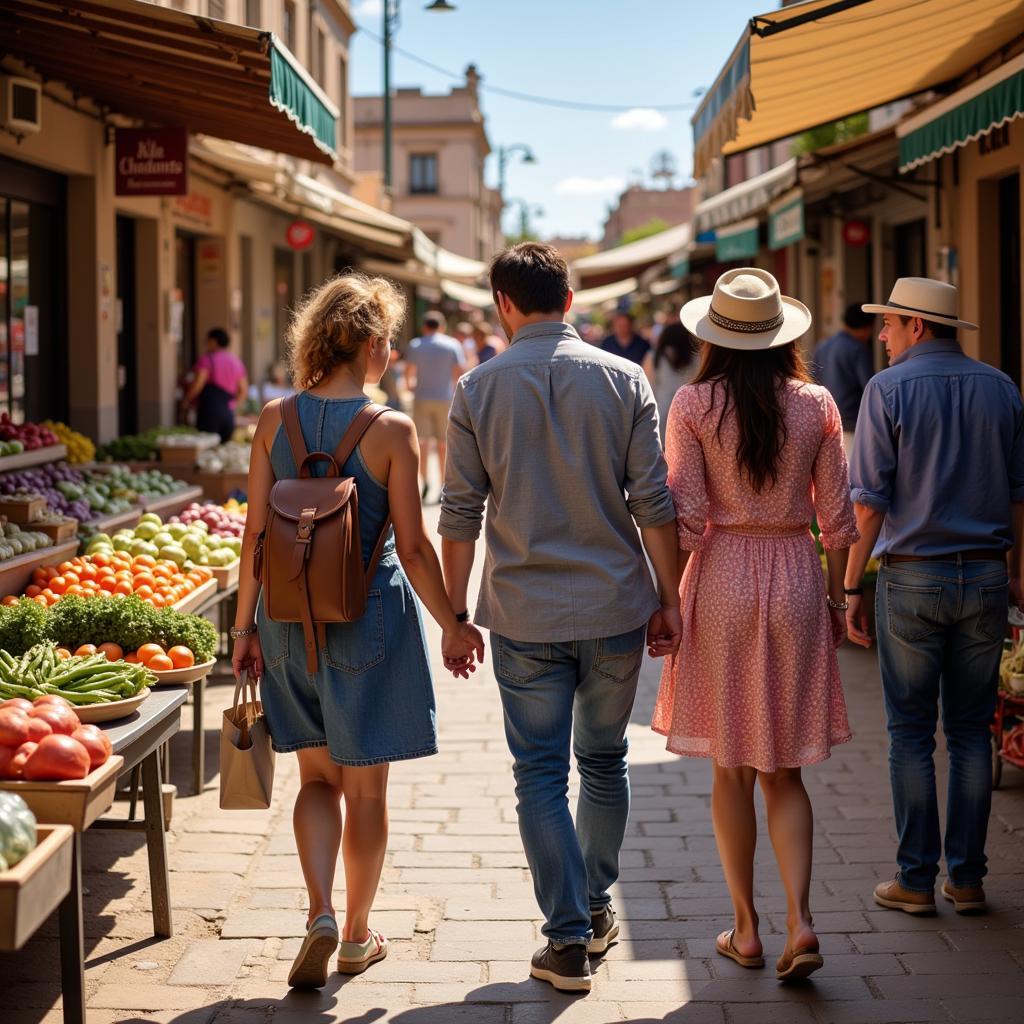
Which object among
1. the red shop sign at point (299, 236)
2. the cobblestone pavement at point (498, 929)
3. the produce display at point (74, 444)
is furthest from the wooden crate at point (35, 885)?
the red shop sign at point (299, 236)

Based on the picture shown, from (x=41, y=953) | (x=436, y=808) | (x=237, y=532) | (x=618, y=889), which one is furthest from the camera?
(x=237, y=532)

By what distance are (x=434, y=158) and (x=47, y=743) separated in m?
61.4

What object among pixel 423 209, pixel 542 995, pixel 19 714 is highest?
pixel 423 209

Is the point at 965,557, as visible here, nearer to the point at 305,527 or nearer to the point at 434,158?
the point at 305,527

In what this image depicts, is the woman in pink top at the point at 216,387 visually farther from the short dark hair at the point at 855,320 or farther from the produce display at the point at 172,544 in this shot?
the short dark hair at the point at 855,320

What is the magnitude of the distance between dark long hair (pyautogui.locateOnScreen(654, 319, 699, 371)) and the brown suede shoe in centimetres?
804

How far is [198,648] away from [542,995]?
1.84 metres

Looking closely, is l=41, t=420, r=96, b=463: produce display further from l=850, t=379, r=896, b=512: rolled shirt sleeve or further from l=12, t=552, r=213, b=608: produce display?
l=850, t=379, r=896, b=512: rolled shirt sleeve

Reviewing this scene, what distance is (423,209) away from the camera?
62375 mm

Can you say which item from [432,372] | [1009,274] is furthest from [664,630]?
[432,372]

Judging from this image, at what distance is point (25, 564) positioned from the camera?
6637 mm

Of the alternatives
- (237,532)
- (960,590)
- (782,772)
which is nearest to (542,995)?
(782,772)

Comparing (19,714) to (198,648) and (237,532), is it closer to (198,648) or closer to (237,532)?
(198,648)

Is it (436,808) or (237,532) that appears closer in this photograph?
(436,808)
